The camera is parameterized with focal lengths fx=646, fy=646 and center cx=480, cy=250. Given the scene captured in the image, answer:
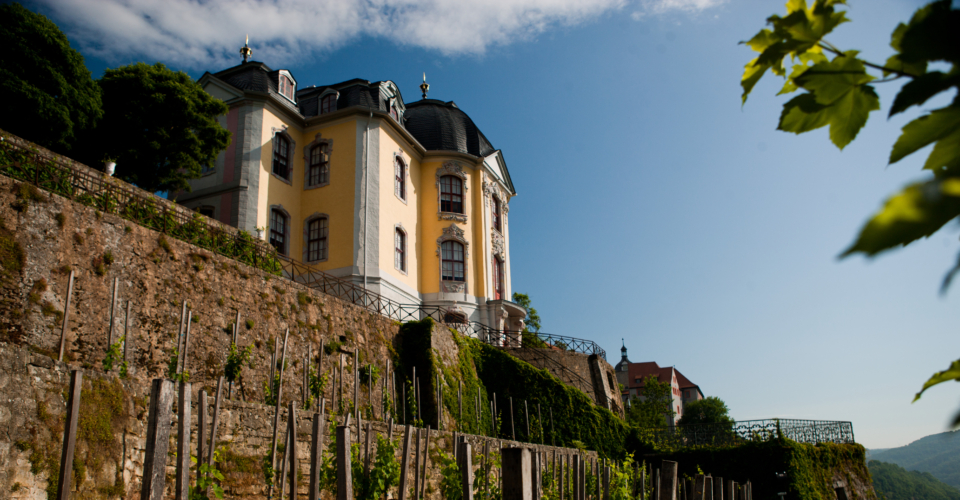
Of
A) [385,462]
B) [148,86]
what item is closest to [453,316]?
[148,86]

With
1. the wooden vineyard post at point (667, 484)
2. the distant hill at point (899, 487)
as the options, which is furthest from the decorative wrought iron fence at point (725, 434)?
the distant hill at point (899, 487)

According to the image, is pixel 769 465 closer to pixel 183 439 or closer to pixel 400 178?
pixel 400 178

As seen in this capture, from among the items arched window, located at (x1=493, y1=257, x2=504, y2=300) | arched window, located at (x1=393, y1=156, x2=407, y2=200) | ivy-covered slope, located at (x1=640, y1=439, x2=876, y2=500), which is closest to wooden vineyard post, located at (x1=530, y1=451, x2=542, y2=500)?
ivy-covered slope, located at (x1=640, y1=439, x2=876, y2=500)

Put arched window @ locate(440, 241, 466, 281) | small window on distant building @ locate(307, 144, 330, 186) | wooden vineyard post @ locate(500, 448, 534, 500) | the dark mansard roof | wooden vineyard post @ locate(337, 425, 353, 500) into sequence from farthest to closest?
the dark mansard roof < arched window @ locate(440, 241, 466, 281) < small window on distant building @ locate(307, 144, 330, 186) < wooden vineyard post @ locate(337, 425, 353, 500) < wooden vineyard post @ locate(500, 448, 534, 500)

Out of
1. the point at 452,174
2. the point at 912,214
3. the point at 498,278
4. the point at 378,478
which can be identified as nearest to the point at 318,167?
the point at 452,174

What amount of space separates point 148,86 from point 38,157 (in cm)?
1129

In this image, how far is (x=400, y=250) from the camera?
27.5 m

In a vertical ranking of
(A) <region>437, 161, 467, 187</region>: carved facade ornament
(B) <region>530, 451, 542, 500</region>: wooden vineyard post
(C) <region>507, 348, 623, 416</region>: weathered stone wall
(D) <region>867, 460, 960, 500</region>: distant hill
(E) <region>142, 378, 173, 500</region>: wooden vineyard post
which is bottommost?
(D) <region>867, 460, 960, 500</region>: distant hill

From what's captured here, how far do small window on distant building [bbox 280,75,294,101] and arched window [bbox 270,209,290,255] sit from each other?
17.4ft

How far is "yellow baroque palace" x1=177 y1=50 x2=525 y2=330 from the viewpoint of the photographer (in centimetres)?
2473

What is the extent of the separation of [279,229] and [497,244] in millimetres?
10834

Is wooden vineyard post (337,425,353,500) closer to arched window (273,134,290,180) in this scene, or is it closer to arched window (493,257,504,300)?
arched window (273,134,290,180)

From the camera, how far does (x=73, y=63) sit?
1852 centimetres

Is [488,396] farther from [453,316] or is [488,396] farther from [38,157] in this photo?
[38,157]
